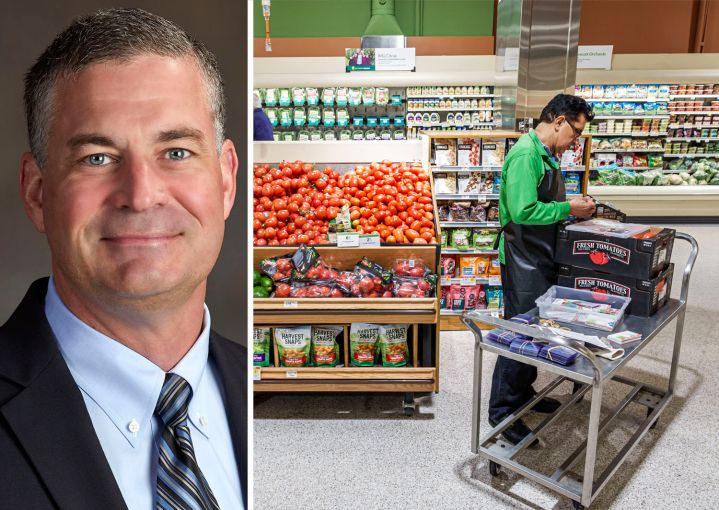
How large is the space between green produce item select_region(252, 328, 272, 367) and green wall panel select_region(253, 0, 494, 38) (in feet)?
31.0

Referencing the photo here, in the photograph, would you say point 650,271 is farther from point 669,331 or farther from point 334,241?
point 669,331

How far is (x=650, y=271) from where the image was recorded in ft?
8.91

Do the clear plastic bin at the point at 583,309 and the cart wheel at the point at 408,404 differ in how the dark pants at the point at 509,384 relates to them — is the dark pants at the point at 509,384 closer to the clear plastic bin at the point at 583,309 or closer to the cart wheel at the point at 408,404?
the clear plastic bin at the point at 583,309

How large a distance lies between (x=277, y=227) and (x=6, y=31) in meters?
3.26

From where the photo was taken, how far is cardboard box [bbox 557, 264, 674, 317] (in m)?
2.78

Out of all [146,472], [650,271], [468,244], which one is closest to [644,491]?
[650,271]

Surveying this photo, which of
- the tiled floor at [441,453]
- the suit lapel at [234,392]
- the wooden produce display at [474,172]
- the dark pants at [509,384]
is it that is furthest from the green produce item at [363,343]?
the suit lapel at [234,392]

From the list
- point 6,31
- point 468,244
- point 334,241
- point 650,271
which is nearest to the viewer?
point 6,31

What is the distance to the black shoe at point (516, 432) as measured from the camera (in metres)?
3.07

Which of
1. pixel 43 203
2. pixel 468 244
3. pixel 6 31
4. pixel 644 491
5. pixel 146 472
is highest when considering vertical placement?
pixel 6 31

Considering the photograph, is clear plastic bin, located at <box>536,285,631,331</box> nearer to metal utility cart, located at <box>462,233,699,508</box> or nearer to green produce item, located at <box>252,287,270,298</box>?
metal utility cart, located at <box>462,233,699,508</box>

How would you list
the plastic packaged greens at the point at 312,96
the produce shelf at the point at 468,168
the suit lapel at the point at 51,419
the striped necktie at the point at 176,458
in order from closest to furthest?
the suit lapel at the point at 51,419, the striped necktie at the point at 176,458, the produce shelf at the point at 468,168, the plastic packaged greens at the point at 312,96

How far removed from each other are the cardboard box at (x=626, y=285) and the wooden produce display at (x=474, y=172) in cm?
181

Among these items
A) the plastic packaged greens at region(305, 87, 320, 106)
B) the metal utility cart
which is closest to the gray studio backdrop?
the metal utility cart
